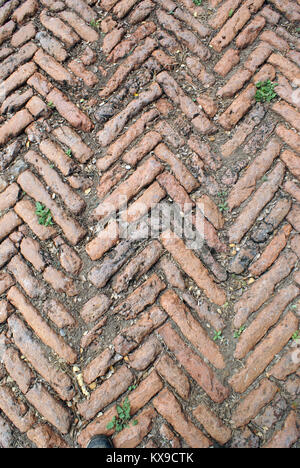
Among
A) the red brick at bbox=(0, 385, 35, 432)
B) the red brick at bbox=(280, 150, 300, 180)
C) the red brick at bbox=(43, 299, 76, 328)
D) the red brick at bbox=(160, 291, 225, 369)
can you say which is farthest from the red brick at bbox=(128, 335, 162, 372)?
the red brick at bbox=(280, 150, 300, 180)

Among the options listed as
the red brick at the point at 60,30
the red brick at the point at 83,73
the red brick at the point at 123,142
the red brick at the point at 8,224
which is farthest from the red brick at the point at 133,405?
the red brick at the point at 60,30

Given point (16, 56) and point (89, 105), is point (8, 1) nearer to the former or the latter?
point (16, 56)

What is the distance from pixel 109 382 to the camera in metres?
2.12

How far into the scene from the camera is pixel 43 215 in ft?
7.80

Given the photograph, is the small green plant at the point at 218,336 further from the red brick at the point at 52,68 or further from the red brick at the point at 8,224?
the red brick at the point at 52,68

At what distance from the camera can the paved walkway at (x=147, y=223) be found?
2.09m

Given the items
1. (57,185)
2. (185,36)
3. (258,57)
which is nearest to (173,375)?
(57,185)

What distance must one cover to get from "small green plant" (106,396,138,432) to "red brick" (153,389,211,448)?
0.51 ft

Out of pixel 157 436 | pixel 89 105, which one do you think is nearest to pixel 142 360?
pixel 157 436

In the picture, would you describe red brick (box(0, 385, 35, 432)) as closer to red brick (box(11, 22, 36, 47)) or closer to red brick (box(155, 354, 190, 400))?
red brick (box(155, 354, 190, 400))

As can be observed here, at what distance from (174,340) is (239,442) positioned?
62 centimetres

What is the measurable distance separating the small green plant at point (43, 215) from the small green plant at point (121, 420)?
116 cm

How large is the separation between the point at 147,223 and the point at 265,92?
1.19m

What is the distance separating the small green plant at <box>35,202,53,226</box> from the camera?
237cm
